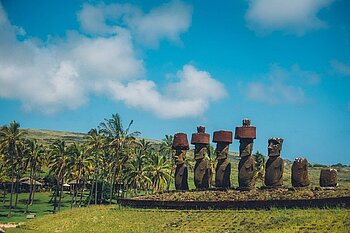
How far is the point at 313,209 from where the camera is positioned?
89.5 feet

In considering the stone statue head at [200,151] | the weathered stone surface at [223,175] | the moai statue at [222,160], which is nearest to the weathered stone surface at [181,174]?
A: the stone statue head at [200,151]

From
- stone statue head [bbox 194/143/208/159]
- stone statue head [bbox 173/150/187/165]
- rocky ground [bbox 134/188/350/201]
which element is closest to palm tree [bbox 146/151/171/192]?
stone statue head [bbox 173/150/187/165]

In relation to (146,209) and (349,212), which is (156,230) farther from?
(349,212)

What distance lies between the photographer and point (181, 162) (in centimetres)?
4191

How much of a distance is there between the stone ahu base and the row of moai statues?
939 mm

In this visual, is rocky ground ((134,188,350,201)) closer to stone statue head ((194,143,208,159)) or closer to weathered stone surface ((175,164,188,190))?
weathered stone surface ((175,164,188,190))

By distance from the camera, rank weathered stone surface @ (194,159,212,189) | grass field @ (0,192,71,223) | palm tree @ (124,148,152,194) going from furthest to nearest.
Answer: grass field @ (0,192,71,223)
palm tree @ (124,148,152,194)
weathered stone surface @ (194,159,212,189)

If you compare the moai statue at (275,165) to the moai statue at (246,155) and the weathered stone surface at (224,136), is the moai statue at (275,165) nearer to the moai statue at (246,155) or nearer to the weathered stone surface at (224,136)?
the moai statue at (246,155)

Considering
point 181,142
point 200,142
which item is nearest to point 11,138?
point 181,142

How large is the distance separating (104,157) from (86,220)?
113ft

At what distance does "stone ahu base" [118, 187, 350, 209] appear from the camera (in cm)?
2775

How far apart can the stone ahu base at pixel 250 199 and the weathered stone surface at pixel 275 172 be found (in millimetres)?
669

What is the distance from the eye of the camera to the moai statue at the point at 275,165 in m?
33.6

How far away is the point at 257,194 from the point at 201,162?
866 cm
